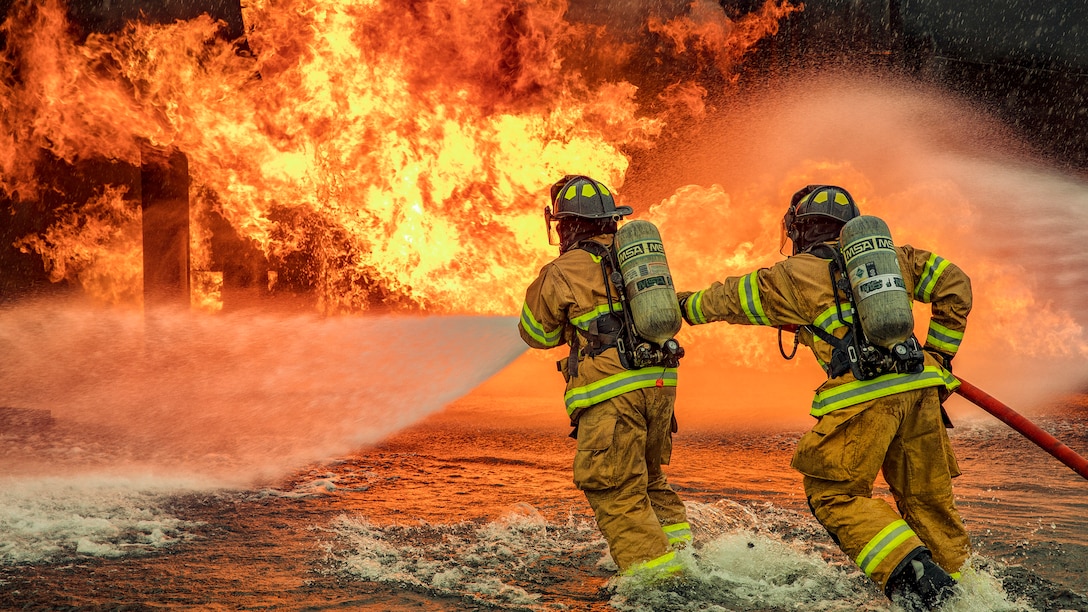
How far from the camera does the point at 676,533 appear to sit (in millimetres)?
4641

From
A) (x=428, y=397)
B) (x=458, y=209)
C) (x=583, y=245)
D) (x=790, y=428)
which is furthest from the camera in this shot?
(x=458, y=209)

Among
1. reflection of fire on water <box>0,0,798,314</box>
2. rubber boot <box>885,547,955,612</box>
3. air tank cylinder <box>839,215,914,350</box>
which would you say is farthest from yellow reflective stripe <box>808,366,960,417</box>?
reflection of fire on water <box>0,0,798,314</box>

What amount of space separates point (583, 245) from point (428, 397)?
441cm

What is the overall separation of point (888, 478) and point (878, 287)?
975mm

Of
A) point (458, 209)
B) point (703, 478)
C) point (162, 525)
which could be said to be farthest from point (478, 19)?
point (162, 525)

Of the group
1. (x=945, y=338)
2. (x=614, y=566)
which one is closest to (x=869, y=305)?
(x=945, y=338)

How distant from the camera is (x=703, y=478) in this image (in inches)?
266

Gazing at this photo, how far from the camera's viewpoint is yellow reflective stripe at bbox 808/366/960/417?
154 inches

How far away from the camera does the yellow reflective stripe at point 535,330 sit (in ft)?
14.6

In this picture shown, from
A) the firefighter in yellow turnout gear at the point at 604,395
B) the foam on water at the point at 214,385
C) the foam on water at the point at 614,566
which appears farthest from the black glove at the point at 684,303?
the foam on water at the point at 214,385

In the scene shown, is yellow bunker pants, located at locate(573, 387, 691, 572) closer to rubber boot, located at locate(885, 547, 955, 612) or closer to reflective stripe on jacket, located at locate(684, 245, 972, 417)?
reflective stripe on jacket, located at locate(684, 245, 972, 417)

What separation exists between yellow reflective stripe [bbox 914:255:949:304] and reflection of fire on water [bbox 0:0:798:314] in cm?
605

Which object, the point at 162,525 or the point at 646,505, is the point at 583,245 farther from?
the point at 162,525

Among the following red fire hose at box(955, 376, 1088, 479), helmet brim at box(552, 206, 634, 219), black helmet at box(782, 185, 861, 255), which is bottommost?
red fire hose at box(955, 376, 1088, 479)
